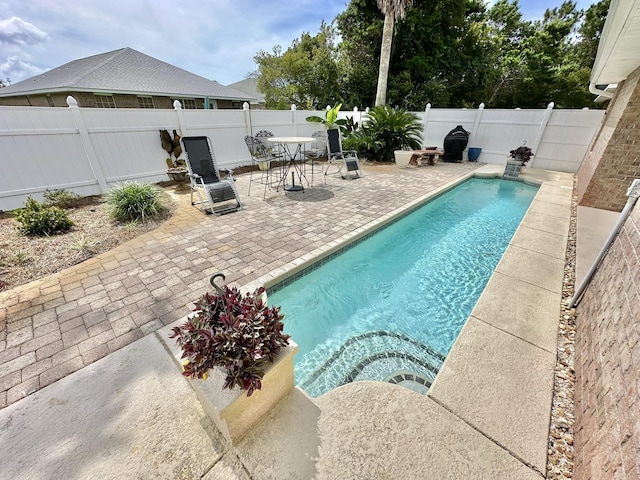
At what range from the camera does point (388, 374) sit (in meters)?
2.42

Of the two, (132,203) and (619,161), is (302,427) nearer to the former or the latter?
(132,203)

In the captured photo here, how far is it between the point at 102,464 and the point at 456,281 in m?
3.94

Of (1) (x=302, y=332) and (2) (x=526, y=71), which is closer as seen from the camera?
(1) (x=302, y=332)

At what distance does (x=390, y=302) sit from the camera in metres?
3.31

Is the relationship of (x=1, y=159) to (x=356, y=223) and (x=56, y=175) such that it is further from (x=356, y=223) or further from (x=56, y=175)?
(x=356, y=223)

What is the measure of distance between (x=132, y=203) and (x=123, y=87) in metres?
11.0

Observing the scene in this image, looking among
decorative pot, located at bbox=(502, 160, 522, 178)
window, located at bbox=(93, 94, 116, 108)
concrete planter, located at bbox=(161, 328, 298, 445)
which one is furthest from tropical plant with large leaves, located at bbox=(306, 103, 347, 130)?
concrete planter, located at bbox=(161, 328, 298, 445)

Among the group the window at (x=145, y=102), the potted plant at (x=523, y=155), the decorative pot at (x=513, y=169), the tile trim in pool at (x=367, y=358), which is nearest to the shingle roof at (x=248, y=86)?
the window at (x=145, y=102)

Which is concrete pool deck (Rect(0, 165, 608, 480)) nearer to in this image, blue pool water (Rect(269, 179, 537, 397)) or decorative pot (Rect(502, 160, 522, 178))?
blue pool water (Rect(269, 179, 537, 397))

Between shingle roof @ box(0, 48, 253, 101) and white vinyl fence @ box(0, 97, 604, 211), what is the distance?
7.81 metres

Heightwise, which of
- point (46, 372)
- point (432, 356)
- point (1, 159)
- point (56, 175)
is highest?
point (1, 159)

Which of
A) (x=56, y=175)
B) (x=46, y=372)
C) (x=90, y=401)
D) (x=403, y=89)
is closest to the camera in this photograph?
(x=90, y=401)

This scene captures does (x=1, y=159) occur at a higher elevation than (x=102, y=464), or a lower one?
higher

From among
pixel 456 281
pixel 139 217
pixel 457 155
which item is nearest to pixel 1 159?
pixel 139 217
